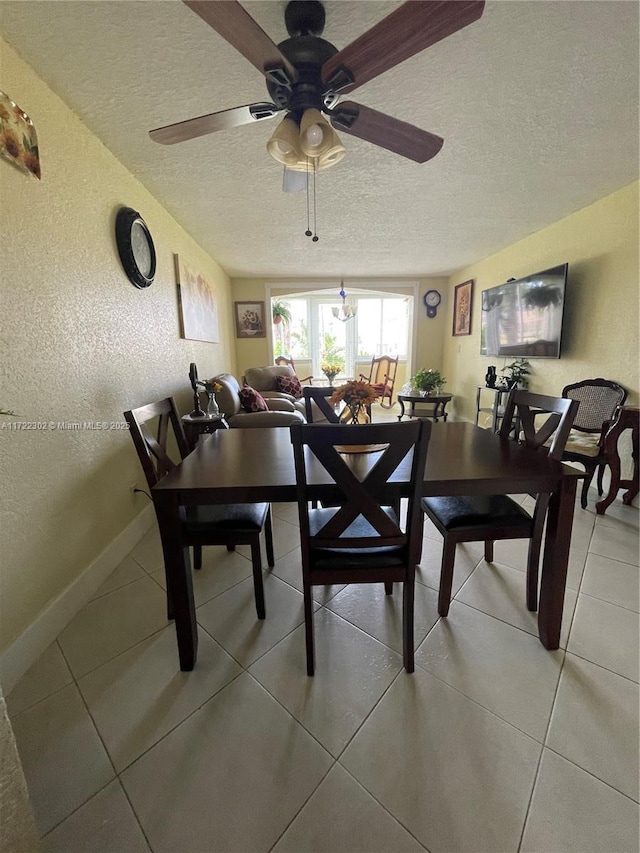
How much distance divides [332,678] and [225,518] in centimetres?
72

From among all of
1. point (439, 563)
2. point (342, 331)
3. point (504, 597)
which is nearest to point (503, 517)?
point (504, 597)

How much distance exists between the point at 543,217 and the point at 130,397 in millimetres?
3745

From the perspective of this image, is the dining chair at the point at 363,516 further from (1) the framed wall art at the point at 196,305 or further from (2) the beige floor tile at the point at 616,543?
(1) the framed wall art at the point at 196,305

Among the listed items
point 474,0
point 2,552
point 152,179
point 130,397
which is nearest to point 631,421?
point 474,0

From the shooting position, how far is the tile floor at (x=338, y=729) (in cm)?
83

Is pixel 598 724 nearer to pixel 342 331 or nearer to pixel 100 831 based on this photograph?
pixel 100 831

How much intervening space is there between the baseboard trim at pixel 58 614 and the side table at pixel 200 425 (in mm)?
851

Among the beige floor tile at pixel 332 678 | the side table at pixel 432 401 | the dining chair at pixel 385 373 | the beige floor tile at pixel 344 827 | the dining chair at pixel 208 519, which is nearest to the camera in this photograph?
the beige floor tile at pixel 344 827

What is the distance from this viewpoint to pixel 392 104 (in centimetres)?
156

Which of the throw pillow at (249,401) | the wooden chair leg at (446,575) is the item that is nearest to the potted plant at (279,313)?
the throw pillow at (249,401)

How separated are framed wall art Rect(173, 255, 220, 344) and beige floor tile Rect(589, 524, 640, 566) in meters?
3.45

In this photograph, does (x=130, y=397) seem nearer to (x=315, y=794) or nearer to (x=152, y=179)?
(x=152, y=179)

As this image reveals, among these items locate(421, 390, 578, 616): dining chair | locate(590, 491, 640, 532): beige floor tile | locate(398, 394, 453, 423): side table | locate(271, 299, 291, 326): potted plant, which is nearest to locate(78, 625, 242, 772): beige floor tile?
locate(421, 390, 578, 616): dining chair

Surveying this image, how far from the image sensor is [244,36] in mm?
932
